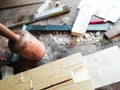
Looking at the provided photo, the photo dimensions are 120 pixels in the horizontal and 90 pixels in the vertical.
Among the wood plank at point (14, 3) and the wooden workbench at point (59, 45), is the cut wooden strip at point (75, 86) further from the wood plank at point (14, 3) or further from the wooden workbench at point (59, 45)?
the wood plank at point (14, 3)

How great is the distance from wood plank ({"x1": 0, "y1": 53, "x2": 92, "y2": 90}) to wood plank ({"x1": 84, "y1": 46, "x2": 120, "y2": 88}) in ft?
0.40

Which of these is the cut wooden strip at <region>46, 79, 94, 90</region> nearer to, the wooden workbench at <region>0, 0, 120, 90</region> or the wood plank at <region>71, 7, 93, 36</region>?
the wooden workbench at <region>0, 0, 120, 90</region>

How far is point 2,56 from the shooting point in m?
1.82

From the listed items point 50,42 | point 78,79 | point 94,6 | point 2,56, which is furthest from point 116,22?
point 2,56

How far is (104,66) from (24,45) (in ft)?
1.86

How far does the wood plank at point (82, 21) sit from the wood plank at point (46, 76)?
0.33 metres

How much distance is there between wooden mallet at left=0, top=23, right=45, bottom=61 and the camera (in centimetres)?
149

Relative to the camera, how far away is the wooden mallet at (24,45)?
4.90 feet

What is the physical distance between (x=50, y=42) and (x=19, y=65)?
1.01ft

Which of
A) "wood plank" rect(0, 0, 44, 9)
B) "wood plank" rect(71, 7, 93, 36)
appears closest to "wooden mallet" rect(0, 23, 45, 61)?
"wood plank" rect(71, 7, 93, 36)

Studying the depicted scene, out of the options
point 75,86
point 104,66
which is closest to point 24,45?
point 75,86

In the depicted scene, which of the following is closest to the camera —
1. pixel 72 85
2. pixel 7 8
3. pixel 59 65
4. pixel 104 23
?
pixel 72 85

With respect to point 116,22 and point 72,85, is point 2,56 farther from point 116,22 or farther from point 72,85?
point 116,22

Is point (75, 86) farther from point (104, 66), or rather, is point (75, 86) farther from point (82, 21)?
point (82, 21)
